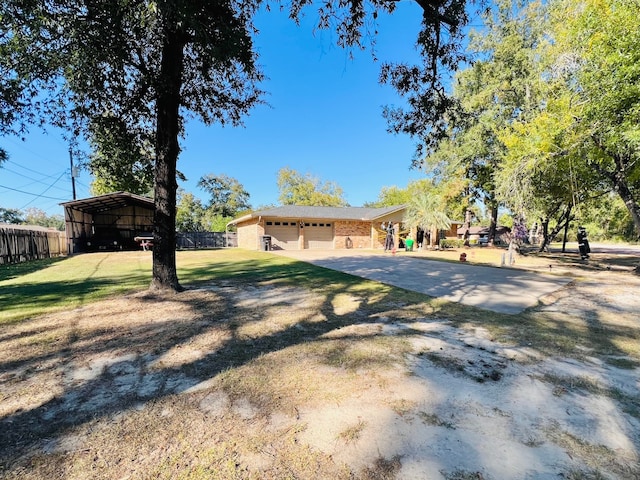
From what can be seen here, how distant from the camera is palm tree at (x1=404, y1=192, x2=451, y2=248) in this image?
21.8m

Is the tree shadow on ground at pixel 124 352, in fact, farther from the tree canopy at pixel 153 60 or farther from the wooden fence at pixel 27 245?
the wooden fence at pixel 27 245

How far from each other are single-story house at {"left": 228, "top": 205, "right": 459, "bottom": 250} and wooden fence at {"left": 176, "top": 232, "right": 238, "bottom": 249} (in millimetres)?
4321

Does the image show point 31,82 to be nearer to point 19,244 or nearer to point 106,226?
point 19,244

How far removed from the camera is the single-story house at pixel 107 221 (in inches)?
754

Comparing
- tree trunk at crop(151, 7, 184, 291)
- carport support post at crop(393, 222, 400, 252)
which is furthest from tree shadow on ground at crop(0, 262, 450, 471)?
carport support post at crop(393, 222, 400, 252)

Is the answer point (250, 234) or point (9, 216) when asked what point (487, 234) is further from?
point (9, 216)

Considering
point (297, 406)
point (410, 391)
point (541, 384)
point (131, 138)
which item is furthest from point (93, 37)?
point (541, 384)

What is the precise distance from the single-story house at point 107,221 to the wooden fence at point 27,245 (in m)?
1.82

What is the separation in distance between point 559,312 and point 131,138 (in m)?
9.77

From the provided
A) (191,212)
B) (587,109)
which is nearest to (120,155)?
(587,109)

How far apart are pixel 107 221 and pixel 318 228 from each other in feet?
56.9

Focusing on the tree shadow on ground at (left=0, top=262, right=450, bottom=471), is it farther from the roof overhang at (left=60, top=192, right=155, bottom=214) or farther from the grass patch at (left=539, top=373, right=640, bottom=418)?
the roof overhang at (left=60, top=192, right=155, bottom=214)

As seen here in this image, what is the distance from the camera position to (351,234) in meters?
24.3

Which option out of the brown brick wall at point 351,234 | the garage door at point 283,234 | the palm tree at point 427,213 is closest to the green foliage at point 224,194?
the garage door at point 283,234
